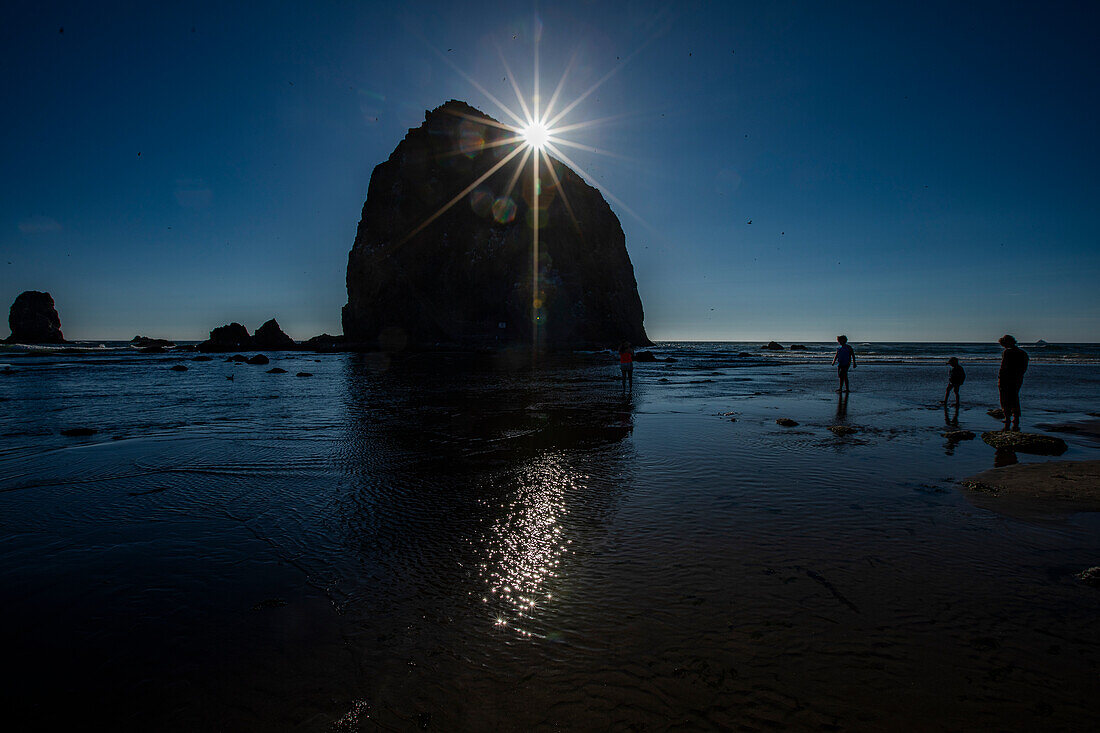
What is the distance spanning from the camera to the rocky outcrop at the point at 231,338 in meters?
80.4

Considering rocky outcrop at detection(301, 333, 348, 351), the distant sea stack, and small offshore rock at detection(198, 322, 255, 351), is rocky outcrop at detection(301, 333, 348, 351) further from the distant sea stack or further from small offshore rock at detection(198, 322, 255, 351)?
small offshore rock at detection(198, 322, 255, 351)

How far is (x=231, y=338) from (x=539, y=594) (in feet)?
319

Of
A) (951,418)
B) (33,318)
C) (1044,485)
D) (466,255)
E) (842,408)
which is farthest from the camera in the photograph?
(33,318)

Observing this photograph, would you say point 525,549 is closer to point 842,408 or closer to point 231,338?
point 842,408

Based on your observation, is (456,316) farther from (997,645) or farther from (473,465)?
(997,645)

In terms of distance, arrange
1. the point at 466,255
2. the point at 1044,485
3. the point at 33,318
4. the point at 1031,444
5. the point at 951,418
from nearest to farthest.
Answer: the point at 1044,485
the point at 1031,444
the point at 951,418
the point at 466,255
the point at 33,318

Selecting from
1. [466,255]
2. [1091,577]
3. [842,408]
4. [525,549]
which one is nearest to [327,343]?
[466,255]

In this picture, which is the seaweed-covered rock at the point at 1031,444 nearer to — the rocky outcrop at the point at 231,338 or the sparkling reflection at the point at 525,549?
the sparkling reflection at the point at 525,549

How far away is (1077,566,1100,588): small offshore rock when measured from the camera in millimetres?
3904

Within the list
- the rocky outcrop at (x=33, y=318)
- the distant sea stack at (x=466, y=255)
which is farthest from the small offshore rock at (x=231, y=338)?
the rocky outcrop at (x=33, y=318)

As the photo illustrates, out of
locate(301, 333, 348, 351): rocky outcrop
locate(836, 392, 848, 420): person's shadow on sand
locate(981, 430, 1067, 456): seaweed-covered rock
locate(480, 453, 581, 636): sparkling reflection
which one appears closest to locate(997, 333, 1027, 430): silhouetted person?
locate(981, 430, 1067, 456): seaweed-covered rock

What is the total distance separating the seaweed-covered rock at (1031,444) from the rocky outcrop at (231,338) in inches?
3653

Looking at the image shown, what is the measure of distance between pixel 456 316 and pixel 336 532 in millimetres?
78158

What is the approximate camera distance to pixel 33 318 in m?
94.4
